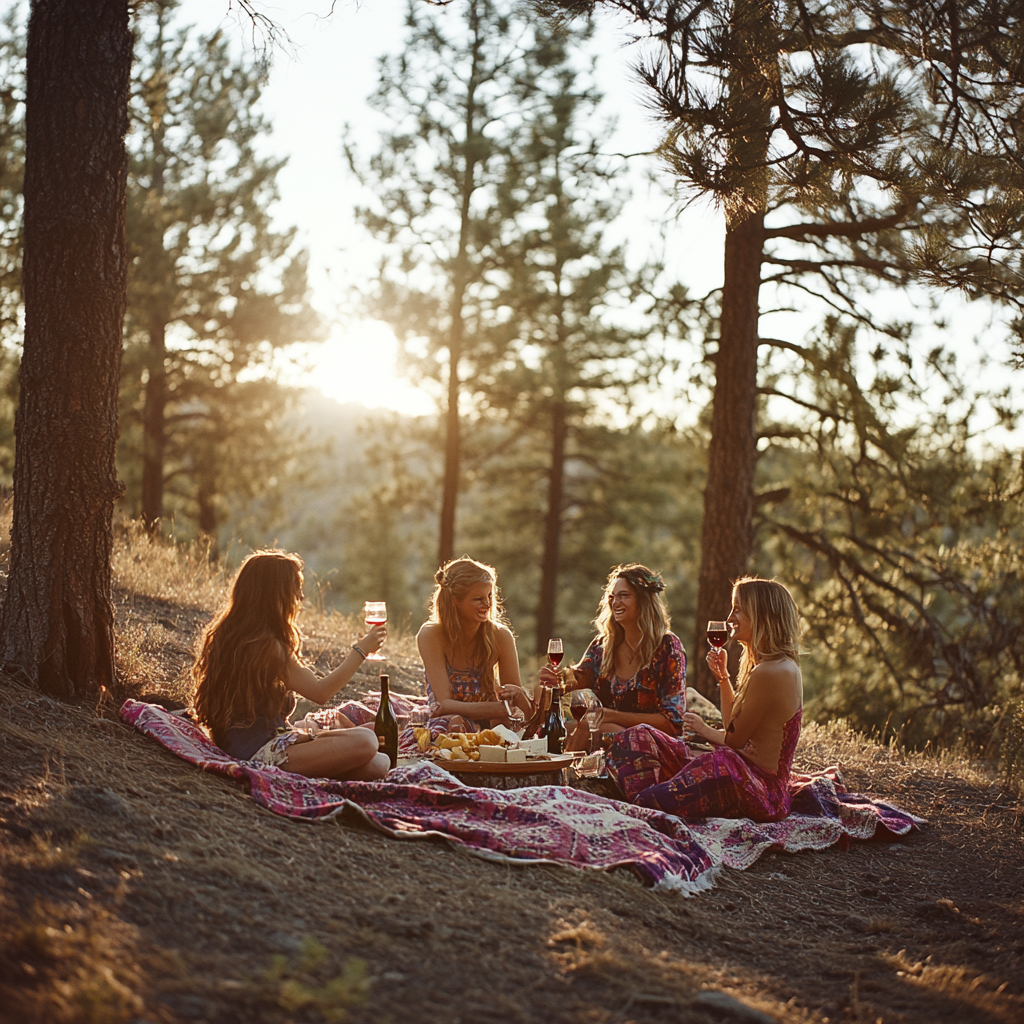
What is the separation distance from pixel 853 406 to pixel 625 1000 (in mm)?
7260

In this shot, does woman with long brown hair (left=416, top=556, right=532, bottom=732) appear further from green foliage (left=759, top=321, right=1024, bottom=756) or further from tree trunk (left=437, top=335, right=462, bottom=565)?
tree trunk (left=437, top=335, right=462, bottom=565)

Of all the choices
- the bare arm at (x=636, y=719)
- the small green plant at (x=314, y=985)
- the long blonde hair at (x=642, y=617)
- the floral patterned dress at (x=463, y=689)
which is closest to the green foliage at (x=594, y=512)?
the long blonde hair at (x=642, y=617)

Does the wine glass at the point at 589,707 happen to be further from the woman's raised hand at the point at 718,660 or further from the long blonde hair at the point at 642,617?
the woman's raised hand at the point at 718,660

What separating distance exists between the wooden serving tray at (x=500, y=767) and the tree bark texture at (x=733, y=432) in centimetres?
395

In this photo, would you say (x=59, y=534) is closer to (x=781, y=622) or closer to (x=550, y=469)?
(x=781, y=622)

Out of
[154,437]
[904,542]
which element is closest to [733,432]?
[904,542]

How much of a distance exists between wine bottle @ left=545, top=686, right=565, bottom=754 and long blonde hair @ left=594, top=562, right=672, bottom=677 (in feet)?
2.07

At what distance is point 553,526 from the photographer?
69.2 ft

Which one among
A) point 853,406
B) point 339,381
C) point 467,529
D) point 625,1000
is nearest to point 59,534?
point 625,1000

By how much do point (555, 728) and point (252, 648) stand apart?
1.62m

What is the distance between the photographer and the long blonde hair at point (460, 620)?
5.34 m

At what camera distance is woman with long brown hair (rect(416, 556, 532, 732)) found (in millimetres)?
5297

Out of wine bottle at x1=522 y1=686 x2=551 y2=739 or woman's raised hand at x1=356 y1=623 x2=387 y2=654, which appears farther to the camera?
wine bottle at x1=522 y1=686 x2=551 y2=739

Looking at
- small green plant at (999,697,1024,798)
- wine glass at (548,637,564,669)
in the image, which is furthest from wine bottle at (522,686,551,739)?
small green plant at (999,697,1024,798)
